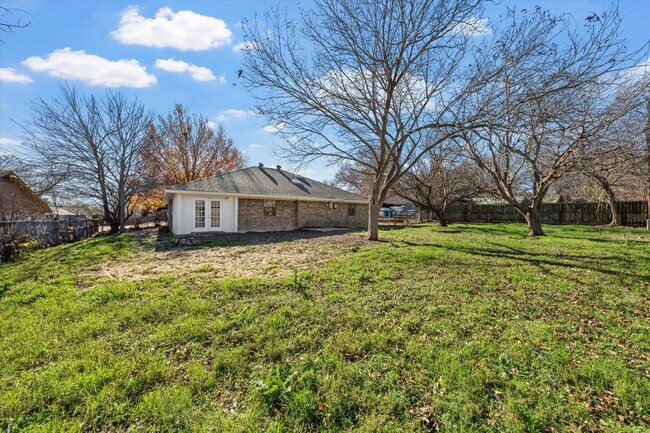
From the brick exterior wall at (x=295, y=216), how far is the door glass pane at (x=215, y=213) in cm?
105

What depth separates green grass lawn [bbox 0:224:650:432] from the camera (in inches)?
82.7

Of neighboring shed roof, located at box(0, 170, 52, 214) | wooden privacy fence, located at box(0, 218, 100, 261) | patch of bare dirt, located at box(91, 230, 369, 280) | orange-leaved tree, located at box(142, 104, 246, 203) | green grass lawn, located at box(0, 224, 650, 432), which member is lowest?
green grass lawn, located at box(0, 224, 650, 432)

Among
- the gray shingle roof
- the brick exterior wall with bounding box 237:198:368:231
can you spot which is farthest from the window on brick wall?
the gray shingle roof

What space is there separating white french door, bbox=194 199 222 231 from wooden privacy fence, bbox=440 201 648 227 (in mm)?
21613

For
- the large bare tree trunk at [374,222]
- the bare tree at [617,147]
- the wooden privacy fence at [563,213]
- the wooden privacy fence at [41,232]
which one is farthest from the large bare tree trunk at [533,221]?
the wooden privacy fence at [41,232]

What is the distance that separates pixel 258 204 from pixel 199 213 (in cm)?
321

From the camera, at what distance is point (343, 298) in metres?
4.49

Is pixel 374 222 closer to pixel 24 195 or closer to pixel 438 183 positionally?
pixel 438 183

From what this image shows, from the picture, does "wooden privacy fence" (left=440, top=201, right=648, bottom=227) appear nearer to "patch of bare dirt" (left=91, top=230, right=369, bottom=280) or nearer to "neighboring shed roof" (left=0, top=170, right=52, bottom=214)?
"patch of bare dirt" (left=91, top=230, right=369, bottom=280)

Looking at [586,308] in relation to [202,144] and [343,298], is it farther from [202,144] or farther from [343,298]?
[202,144]

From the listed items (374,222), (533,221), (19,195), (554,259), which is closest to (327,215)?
(374,222)

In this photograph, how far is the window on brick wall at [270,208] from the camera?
54.6 ft

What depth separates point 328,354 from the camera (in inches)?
114

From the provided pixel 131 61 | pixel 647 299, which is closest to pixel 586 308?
pixel 647 299
